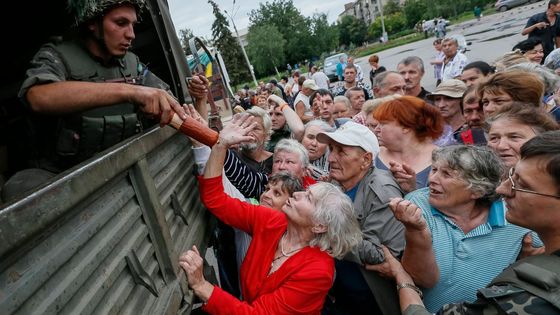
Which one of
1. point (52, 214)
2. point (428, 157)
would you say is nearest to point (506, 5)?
point (428, 157)

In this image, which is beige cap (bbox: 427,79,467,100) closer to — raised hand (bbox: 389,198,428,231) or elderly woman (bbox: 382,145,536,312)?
elderly woman (bbox: 382,145,536,312)

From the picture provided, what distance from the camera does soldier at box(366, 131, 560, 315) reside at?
1152 millimetres

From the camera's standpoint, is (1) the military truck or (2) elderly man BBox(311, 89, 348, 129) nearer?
(1) the military truck

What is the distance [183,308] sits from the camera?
61.2 inches

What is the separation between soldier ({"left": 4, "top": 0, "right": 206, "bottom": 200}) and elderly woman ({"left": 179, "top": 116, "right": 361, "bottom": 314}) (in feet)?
2.08

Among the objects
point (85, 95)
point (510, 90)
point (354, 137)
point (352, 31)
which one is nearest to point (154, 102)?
point (85, 95)

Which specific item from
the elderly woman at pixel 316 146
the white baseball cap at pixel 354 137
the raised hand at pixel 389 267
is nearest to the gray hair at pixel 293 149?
the white baseball cap at pixel 354 137

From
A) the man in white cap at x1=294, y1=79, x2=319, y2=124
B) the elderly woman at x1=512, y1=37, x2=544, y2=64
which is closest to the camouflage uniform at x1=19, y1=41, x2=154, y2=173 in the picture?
the man in white cap at x1=294, y1=79, x2=319, y2=124

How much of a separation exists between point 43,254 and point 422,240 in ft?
5.31

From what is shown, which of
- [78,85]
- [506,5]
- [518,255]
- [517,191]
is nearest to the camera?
[78,85]

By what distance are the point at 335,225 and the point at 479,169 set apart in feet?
2.79

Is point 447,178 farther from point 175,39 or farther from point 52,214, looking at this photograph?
point 175,39

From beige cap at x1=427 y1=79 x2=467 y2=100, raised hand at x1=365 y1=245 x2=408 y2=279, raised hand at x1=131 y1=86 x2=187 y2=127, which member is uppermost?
raised hand at x1=131 y1=86 x2=187 y2=127

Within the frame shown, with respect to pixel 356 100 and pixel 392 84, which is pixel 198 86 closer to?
pixel 392 84
